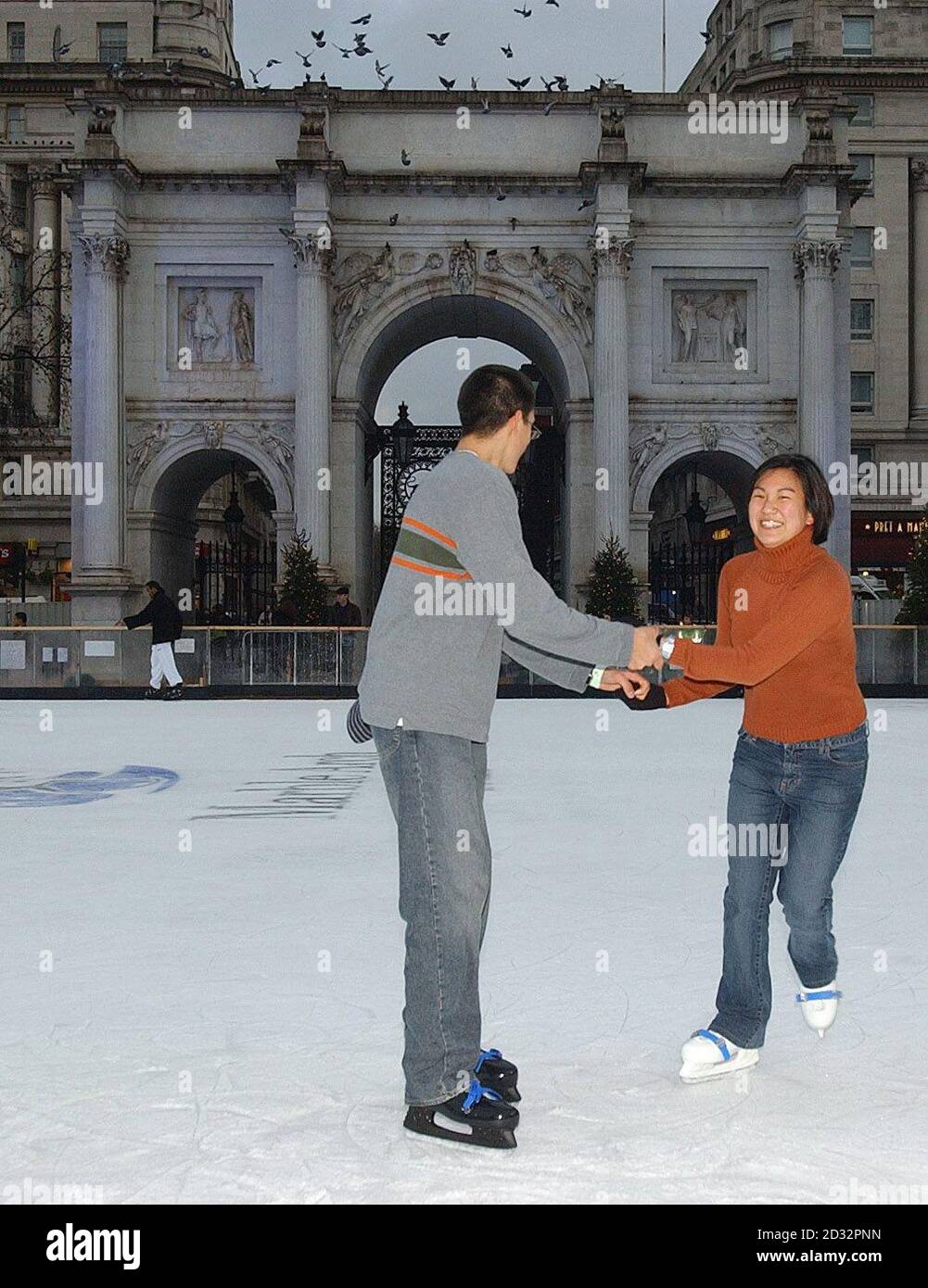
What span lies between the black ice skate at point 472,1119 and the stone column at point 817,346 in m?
34.6

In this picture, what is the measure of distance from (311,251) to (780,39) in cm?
3681

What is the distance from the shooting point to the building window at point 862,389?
62.7 m

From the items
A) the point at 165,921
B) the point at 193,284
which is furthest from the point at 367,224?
the point at 165,921

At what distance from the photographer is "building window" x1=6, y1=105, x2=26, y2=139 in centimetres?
6969

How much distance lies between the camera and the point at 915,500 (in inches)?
2314

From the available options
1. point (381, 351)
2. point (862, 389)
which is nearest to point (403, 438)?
point (381, 351)

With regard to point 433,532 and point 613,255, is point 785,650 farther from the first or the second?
point 613,255

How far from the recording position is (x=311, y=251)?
3700 cm

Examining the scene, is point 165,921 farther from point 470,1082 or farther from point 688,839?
point 688,839

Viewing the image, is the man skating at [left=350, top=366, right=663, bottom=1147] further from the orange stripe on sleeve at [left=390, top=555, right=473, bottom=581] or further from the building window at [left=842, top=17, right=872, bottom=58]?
the building window at [left=842, top=17, right=872, bottom=58]

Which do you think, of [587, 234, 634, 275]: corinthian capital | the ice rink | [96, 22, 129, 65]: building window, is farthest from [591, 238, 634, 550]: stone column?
[96, 22, 129, 65]: building window

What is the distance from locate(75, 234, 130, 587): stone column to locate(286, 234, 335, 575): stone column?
4.32 meters

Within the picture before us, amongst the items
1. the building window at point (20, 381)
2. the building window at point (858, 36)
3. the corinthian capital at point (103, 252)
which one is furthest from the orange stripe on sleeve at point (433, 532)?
the building window at point (858, 36)
